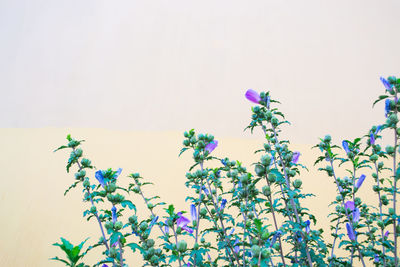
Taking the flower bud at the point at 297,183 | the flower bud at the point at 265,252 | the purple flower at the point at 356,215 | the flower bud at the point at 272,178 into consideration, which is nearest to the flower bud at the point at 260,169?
the flower bud at the point at 272,178

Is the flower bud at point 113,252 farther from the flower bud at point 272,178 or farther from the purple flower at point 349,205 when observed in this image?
the purple flower at point 349,205

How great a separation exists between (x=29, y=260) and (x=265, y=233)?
245cm

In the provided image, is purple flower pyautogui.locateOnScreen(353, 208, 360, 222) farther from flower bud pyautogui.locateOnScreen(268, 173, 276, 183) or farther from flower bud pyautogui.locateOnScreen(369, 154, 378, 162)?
flower bud pyautogui.locateOnScreen(268, 173, 276, 183)

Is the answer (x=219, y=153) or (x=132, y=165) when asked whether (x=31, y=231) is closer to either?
(x=132, y=165)

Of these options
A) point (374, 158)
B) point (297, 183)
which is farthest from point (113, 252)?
point (374, 158)

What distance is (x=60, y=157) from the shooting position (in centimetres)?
325

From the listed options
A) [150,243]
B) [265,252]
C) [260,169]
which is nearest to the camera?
[265,252]

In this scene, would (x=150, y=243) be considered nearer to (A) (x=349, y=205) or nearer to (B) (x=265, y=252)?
(B) (x=265, y=252)

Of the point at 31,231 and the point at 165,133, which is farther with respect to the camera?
the point at 165,133

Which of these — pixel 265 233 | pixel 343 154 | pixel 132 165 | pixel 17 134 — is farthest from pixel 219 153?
pixel 265 233

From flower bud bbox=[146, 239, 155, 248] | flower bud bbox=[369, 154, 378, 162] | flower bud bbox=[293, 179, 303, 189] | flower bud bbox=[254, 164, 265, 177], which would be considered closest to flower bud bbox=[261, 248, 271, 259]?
flower bud bbox=[254, 164, 265, 177]

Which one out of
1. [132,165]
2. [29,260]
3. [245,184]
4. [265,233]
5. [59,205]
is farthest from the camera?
[132,165]

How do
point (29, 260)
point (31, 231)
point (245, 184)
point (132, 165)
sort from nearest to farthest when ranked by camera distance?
point (245, 184) < point (29, 260) < point (31, 231) < point (132, 165)

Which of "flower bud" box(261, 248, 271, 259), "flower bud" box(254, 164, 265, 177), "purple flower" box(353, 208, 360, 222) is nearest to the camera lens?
"flower bud" box(261, 248, 271, 259)
